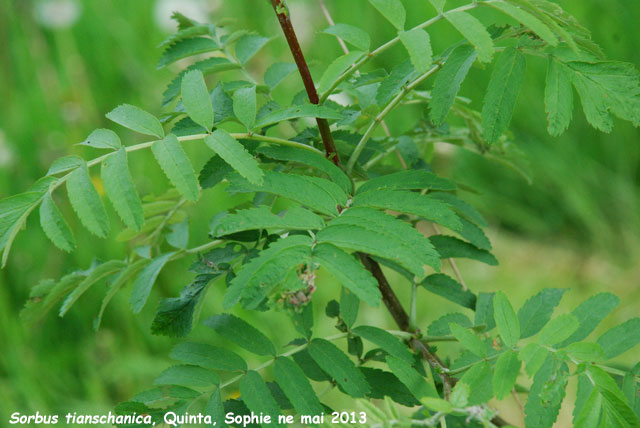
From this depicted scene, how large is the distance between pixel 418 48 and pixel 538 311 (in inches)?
12.4

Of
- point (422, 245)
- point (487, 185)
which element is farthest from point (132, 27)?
point (422, 245)

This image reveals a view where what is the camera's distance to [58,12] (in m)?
2.29

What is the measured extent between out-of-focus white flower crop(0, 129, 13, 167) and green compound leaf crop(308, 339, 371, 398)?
1675mm

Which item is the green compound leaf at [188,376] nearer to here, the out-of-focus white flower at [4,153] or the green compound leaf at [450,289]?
the green compound leaf at [450,289]

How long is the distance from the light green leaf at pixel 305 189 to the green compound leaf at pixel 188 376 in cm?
20

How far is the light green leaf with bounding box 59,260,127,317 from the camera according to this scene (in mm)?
646

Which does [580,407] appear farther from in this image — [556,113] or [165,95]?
[165,95]

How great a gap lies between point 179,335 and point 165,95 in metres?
0.28

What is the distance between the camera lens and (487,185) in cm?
259

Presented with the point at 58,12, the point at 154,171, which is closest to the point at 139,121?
the point at 154,171

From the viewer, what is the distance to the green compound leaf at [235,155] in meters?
0.52

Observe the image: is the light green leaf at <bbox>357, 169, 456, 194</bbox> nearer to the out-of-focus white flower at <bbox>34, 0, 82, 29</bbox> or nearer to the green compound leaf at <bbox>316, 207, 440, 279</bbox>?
the green compound leaf at <bbox>316, 207, 440, 279</bbox>

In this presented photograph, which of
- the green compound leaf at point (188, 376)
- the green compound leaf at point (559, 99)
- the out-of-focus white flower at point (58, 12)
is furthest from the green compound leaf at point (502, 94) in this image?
the out-of-focus white flower at point (58, 12)

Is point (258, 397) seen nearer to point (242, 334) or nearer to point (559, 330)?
point (242, 334)
